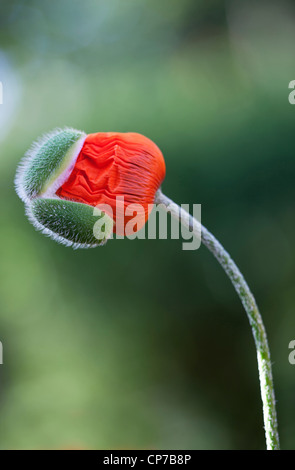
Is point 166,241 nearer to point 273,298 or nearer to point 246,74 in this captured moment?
point 273,298

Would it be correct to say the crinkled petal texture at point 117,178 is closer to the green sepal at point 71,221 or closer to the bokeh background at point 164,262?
the green sepal at point 71,221

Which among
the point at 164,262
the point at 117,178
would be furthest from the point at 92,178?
the point at 164,262

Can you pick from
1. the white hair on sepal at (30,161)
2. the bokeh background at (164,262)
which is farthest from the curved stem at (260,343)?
the bokeh background at (164,262)

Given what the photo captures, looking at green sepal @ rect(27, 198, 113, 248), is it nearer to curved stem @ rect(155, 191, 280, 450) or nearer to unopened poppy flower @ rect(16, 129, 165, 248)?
unopened poppy flower @ rect(16, 129, 165, 248)

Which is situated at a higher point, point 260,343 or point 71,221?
point 71,221

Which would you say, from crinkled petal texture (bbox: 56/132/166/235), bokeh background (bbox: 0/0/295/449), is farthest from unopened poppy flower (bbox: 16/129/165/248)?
bokeh background (bbox: 0/0/295/449)

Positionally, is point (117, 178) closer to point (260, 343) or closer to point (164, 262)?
point (260, 343)

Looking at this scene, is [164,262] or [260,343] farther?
[164,262]
